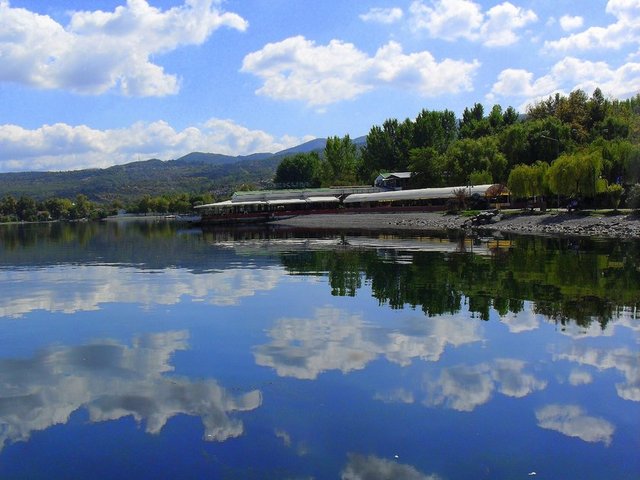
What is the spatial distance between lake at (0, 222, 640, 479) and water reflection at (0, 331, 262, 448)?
0.16 ft

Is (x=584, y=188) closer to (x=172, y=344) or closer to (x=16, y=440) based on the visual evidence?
(x=172, y=344)

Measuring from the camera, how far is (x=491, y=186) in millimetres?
77125

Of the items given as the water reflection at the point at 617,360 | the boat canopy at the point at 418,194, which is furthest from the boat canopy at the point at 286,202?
the water reflection at the point at 617,360

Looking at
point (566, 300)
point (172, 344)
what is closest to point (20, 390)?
point (172, 344)

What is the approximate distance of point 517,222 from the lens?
57406 millimetres

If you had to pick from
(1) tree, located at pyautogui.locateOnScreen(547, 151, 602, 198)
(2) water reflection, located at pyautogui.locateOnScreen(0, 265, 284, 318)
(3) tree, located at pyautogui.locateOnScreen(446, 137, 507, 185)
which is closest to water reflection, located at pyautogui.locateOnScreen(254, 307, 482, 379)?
(2) water reflection, located at pyautogui.locateOnScreen(0, 265, 284, 318)

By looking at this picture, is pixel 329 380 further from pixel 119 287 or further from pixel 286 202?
pixel 286 202

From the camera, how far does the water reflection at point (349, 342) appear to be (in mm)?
12695

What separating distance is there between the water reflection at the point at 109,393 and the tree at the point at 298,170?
4933 inches

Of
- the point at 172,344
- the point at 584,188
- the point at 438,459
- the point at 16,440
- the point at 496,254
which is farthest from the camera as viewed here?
the point at 584,188

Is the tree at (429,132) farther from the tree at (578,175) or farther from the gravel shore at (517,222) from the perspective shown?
the tree at (578,175)

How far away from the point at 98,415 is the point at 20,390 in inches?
96.6

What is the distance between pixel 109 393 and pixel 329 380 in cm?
406

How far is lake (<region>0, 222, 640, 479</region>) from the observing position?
326 inches
